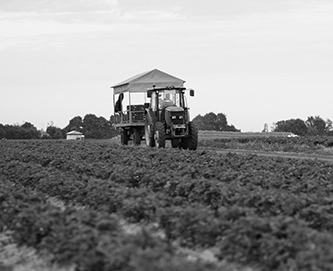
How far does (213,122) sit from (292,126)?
10.7 meters

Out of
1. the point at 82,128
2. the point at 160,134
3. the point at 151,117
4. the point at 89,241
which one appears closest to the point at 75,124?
the point at 82,128

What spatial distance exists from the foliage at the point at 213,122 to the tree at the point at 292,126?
21.4 ft

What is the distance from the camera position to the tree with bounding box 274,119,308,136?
333 ft

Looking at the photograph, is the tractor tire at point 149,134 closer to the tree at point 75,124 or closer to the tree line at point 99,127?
the tree line at point 99,127

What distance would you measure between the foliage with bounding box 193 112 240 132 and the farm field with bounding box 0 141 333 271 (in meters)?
86.9

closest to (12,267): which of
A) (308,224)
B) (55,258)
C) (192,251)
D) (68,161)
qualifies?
(55,258)

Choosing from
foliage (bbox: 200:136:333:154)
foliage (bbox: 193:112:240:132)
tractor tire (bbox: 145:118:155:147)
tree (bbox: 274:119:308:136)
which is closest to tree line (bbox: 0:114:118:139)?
foliage (bbox: 193:112:240:132)

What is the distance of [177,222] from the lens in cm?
947

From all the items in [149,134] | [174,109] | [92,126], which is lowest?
[149,134]

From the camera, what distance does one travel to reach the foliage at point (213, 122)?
339 feet

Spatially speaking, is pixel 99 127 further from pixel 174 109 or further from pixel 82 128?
pixel 174 109

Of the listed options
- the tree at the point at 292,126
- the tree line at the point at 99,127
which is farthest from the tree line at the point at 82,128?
the tree at the point at 292,126

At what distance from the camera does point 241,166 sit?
17.9 metres

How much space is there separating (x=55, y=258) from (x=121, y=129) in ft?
91.0
